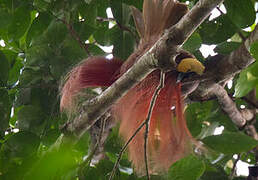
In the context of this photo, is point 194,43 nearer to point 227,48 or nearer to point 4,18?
point 227,48

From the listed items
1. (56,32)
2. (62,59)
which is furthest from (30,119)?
(56,32)

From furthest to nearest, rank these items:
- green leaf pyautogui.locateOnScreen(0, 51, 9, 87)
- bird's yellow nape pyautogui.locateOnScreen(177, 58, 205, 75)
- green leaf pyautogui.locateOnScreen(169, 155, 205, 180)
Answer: green leaf pyautogui.locateOnScreen(0, 51, 9, 87) → bird's yellow nape pyautogui.locateOnScreen(177, 58, 205, 75) → green leaf pyautogui.locateOnScreen(169, 155, 205, 180)

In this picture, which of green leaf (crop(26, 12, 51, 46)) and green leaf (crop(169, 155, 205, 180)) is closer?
green leaf (crop(169, 155, 205, 180))

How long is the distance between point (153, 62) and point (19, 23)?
0.91 metres

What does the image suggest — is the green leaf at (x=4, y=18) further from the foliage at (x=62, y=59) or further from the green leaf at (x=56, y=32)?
the green leaf at (x=56, y=32)

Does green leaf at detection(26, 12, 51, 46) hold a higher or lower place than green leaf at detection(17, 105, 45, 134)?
higher

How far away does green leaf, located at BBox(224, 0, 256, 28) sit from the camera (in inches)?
64.8

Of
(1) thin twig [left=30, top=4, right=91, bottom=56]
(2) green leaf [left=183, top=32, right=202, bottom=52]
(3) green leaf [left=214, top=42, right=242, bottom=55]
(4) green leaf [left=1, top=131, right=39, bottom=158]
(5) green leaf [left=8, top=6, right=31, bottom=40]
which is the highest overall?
(5) green leaf [left=8, top=6, right=31, bottom=40]

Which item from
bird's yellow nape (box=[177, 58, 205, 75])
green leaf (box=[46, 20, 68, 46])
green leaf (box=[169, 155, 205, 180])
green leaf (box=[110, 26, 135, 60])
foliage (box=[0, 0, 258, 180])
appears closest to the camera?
green leaf (box=[169, 155, 205, 180])

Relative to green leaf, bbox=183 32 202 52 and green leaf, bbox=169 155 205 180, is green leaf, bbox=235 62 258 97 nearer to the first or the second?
green leaf, bbox=169 155 205 180

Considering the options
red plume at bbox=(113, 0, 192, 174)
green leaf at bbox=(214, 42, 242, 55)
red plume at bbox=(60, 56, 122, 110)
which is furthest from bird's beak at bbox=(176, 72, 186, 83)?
green leaf at bbox=(214, 42, 242, 55)

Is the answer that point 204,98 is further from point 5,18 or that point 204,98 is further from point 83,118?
point 5,18

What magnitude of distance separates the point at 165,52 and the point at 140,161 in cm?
55

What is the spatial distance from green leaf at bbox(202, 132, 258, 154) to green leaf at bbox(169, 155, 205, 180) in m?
0.32
